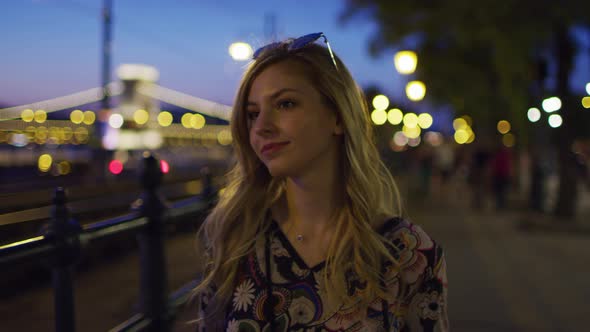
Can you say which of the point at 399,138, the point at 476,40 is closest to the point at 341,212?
the point at 476,40

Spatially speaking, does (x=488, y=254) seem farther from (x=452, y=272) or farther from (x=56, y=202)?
(x=56, y=202)

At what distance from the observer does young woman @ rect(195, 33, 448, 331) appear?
71.4 inches

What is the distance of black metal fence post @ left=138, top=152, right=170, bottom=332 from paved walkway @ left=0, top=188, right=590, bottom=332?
0.21 meters

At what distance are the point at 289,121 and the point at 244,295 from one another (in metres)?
0.51

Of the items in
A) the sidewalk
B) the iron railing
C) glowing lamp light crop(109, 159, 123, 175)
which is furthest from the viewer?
glowing lamp light crop(109, 159, 123, 175)

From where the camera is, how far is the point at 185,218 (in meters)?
5.10

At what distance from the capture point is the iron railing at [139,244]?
8.89 ft

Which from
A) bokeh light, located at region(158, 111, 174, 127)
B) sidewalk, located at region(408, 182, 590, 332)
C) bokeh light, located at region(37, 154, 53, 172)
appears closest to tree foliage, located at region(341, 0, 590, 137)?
sidewalk, located at region(408, 182, 590, 332)

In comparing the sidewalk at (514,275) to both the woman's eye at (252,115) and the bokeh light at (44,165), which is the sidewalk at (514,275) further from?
the bokeh light at (44,165)

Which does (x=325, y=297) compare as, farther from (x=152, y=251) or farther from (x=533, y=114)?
(x=533, y=114)

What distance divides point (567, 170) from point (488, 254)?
476 centimetres

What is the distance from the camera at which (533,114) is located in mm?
17953

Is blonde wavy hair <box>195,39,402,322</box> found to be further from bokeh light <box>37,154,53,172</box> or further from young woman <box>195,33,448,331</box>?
bokeh light <box>37,154,53,172</box>

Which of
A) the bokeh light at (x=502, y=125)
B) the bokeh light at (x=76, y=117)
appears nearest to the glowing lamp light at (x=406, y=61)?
the bokeh light at (x=502, y=125)
